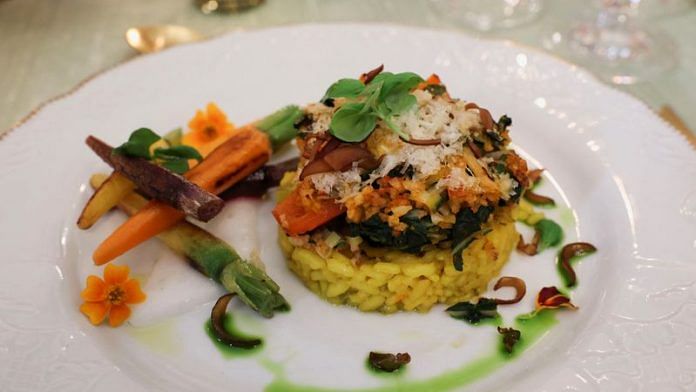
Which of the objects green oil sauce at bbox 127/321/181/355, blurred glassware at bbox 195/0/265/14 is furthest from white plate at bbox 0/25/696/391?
blurred glassware at bbox 195/0/265/14

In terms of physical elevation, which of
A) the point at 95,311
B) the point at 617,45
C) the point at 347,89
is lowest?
the point at 95,311

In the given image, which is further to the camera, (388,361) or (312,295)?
(312,295)

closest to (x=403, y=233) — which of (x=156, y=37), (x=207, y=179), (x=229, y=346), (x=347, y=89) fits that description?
(x=347, y=89)

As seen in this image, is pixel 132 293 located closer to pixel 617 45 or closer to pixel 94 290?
pixel 94 290

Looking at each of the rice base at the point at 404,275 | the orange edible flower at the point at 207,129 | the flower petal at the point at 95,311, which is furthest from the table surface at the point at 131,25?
the rice base at the point at 404,275

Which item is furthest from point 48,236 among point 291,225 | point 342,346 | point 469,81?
point 469,81

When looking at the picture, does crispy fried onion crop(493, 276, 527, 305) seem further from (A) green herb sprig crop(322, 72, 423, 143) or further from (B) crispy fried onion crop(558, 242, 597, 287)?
(A) green herb sprig crop(322, 72, 423, 143)

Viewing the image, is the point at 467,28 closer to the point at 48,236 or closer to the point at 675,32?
the point at 675,32
